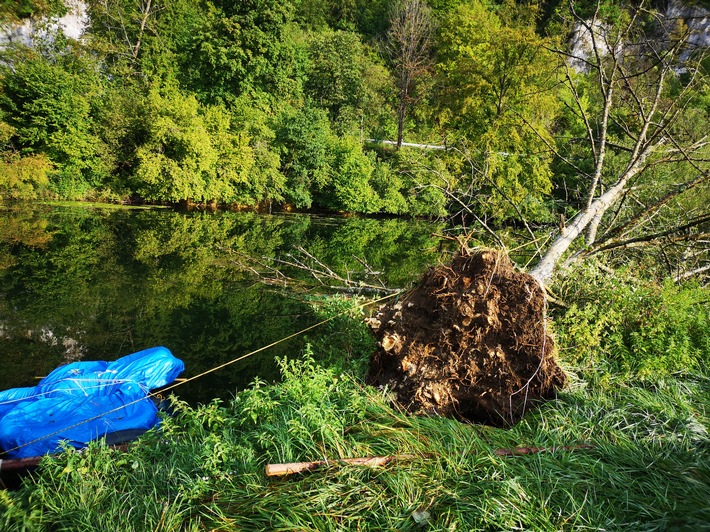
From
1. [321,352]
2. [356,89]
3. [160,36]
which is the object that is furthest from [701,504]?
[160,36]

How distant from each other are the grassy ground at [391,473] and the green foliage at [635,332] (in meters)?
0.37

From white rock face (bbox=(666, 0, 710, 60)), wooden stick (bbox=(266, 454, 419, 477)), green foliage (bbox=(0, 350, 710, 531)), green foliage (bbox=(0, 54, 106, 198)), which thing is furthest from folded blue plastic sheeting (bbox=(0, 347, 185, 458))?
green foliage (bbox=(0, 54, 106, 198))

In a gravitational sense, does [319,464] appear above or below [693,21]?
below

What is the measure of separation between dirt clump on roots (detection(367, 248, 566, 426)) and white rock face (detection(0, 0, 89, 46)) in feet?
57.5

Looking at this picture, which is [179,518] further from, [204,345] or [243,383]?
[204,345]

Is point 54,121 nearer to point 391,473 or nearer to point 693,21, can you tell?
point 391,473

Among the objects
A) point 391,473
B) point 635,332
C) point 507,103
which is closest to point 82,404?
point 391,473

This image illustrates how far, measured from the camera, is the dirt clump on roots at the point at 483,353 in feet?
10.6

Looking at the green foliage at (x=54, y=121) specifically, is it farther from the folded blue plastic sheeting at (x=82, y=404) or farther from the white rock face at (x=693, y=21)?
the white rock face at (x=693, y=21)

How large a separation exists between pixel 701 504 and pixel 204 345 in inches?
225

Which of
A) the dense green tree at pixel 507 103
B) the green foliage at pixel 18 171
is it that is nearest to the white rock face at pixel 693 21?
the dense green tree at pixel 507 103

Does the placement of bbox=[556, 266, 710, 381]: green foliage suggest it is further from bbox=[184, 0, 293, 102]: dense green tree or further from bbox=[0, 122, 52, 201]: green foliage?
bbox=[184, 0, 293, 102]: dense green tree

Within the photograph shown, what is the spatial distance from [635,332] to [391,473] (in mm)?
2877

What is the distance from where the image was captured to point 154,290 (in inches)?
316
